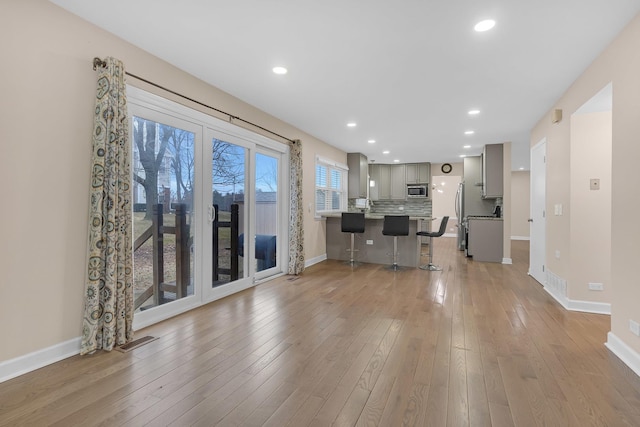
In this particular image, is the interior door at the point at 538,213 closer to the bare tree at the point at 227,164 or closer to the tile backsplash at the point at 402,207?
the tile backsplash at the point at 402,207

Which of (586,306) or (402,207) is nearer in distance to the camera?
(586,306)

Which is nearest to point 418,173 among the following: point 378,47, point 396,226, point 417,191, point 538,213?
point 417,191

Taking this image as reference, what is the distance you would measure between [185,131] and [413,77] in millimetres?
2533

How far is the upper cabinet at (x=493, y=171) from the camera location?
21.4ft

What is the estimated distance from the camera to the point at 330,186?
7.24 metres

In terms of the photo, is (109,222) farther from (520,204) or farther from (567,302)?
(520,204)

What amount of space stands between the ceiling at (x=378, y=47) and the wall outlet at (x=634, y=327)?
222cm

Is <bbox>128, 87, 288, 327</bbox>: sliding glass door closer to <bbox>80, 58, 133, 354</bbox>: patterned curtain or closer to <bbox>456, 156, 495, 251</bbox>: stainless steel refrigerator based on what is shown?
<bbox>80, 58, 133, 354</bbox>: patterned curtain

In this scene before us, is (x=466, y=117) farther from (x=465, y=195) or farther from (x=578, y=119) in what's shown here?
(x=465, y=195)

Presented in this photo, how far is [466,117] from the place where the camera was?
188 inches

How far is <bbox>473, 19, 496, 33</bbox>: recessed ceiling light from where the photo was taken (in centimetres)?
233

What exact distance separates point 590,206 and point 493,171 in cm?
333

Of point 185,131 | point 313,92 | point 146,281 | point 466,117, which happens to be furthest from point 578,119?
point 146,281

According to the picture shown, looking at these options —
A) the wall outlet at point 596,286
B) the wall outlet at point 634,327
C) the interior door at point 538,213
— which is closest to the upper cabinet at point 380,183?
the interior door at point 538,213
